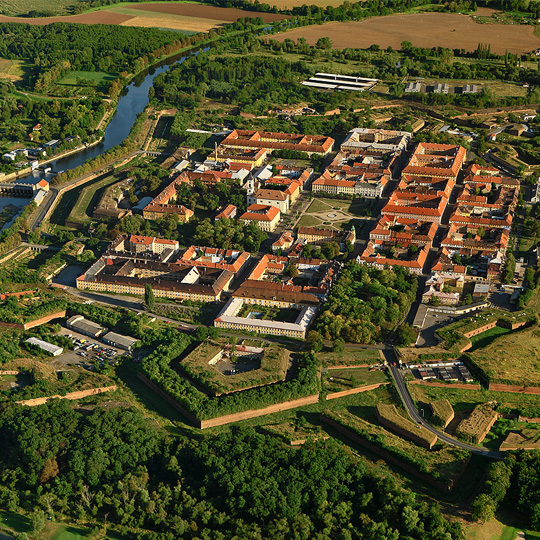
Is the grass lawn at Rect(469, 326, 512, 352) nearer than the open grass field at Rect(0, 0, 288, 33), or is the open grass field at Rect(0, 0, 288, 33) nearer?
the grass lawn at Rect(469, 326, 512, 352)

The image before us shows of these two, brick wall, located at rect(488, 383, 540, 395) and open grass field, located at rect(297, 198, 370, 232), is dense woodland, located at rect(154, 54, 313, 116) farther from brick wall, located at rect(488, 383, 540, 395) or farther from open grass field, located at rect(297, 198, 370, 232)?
brick wall, located at rect(488, 383, 540, 395)

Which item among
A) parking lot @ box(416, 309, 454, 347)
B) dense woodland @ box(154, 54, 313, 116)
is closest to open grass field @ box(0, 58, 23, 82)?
dense woodland @ box(154, 54, 313, 116)

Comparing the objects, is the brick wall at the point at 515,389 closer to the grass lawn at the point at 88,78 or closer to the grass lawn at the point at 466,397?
the grass lawn at the point at 466,397

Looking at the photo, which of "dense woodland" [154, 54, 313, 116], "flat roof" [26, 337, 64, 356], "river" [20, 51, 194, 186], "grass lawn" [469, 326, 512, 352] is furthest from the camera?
"dense woodland" [154, 54, 313, 116]

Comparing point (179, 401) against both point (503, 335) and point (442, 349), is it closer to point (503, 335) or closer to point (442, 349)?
point (442, 349)

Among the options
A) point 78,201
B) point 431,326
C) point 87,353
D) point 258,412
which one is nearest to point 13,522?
point 258,412

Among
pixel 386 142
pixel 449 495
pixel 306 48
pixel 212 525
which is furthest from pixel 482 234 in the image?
pixel 306 48

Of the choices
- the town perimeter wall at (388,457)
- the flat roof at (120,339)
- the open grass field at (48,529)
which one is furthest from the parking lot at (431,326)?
the open grass field at (48,529)
